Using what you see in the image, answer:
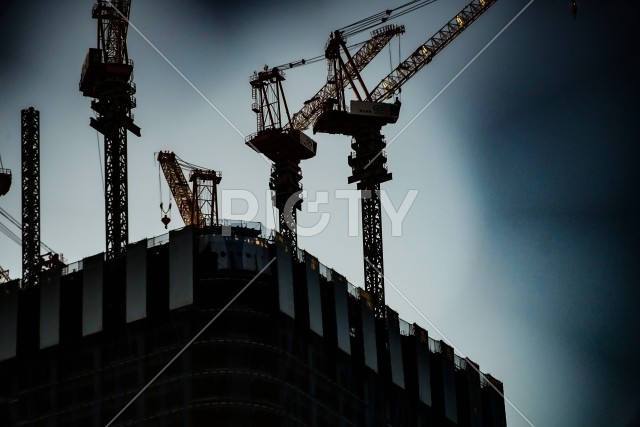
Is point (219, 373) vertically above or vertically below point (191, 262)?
below

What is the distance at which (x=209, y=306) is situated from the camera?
199 meters

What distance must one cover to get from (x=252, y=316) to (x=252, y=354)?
4.90 metres

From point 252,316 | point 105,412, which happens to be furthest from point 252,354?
point 105,412

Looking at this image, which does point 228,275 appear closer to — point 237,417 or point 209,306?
point 209,306

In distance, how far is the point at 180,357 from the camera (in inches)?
7736

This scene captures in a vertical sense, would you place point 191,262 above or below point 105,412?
above

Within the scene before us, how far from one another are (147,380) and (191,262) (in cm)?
1432

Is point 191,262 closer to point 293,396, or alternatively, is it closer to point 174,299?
point 174,299

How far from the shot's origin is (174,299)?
655 ft

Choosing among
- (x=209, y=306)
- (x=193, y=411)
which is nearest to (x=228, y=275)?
(x=209, y=306)

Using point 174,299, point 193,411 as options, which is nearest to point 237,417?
point 193,411

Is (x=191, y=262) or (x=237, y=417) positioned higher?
(x=191, y=262)

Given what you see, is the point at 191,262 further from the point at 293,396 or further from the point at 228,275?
the point at 293,396

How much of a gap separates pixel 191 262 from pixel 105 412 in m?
19.7
